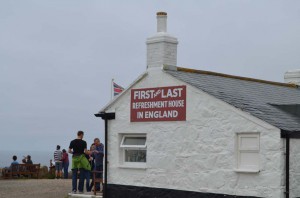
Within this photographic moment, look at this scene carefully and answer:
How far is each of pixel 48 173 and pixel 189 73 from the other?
43.3 feet

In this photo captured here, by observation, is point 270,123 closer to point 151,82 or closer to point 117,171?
point 151,82

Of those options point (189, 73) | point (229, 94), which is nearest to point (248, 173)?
point (229, 94)

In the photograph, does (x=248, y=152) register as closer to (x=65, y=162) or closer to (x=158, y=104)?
(x=158, y=104)

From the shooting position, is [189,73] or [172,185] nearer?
[172,185]

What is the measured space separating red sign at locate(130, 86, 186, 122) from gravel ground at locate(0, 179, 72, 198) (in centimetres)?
398

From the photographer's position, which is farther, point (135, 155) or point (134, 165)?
point (135, 155)

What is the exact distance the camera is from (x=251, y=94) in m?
17.2

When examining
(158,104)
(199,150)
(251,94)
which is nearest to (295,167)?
(199,150)

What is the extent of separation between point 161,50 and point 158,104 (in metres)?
1.52

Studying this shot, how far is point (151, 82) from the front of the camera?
17.2 meters

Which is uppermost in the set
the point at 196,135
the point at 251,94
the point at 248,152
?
the point at 251,94

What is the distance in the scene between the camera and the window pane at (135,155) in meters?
17.3

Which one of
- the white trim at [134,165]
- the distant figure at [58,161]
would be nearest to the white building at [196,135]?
the white trim at [134,165]

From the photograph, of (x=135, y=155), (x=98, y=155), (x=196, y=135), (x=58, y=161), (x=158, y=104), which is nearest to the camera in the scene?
(x=196, y=135)
